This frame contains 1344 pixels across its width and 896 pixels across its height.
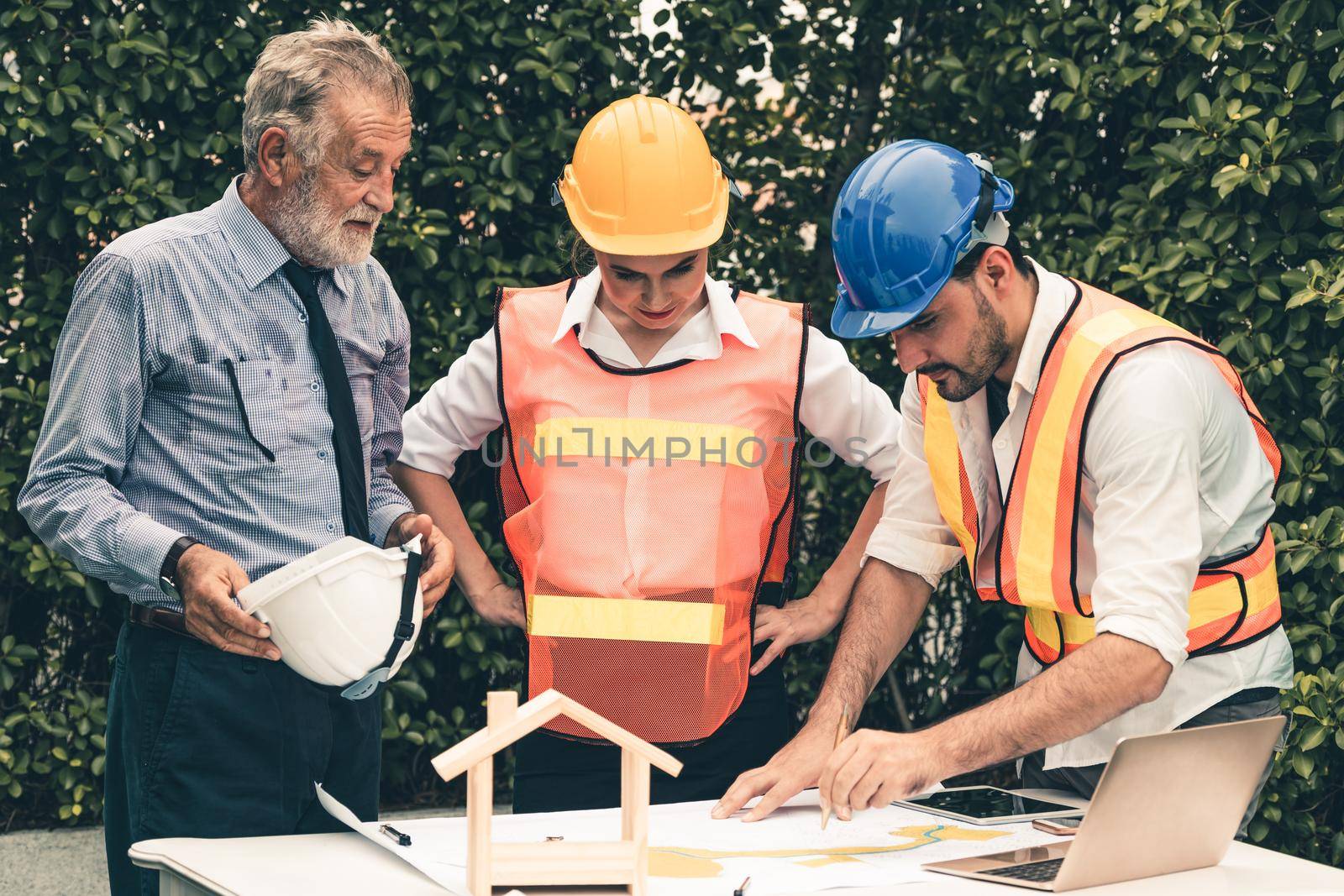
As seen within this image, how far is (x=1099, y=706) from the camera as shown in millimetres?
2271

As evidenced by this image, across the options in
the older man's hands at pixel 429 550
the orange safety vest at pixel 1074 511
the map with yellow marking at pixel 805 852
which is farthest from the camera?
the older man's hands at pixel 429 550

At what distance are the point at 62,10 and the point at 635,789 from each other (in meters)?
2.96

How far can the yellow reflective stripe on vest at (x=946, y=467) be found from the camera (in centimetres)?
274

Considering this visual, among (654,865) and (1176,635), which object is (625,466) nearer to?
(654,865)

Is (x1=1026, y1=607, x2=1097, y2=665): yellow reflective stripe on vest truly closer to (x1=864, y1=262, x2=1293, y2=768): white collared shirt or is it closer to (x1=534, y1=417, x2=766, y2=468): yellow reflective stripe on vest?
(x1=864, y1=262, x2=1293, y2=768): white collared shirt

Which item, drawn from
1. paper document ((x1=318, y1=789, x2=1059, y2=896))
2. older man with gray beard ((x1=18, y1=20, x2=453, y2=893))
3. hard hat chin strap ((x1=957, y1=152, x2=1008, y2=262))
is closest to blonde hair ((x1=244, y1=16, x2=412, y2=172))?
older man with gray beard ((x1=18, y1=20, x2=453, y2=893))

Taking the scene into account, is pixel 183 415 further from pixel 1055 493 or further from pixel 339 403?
pixel 1055 493

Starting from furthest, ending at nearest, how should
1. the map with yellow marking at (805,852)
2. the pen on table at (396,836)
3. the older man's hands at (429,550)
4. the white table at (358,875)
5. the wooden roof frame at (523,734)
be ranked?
the older man's hands at (429,550) → the pen on table at (396,836) → the map with yellow marking at (805,852) → the white table at (358,875) → the wooden roof frame at (523,734)

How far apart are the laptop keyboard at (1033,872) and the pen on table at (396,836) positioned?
0.87 metres

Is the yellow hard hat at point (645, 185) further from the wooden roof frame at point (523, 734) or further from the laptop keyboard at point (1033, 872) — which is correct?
the laptop keyboard at point (1033, 872)

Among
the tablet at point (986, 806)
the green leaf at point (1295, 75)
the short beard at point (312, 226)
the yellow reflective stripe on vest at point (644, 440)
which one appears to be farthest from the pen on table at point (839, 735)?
the green leaf at point (1295, 75)

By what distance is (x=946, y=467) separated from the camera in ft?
9.03

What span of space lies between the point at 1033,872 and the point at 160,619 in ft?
5.05

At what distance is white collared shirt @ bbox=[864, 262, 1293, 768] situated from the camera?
228cm
